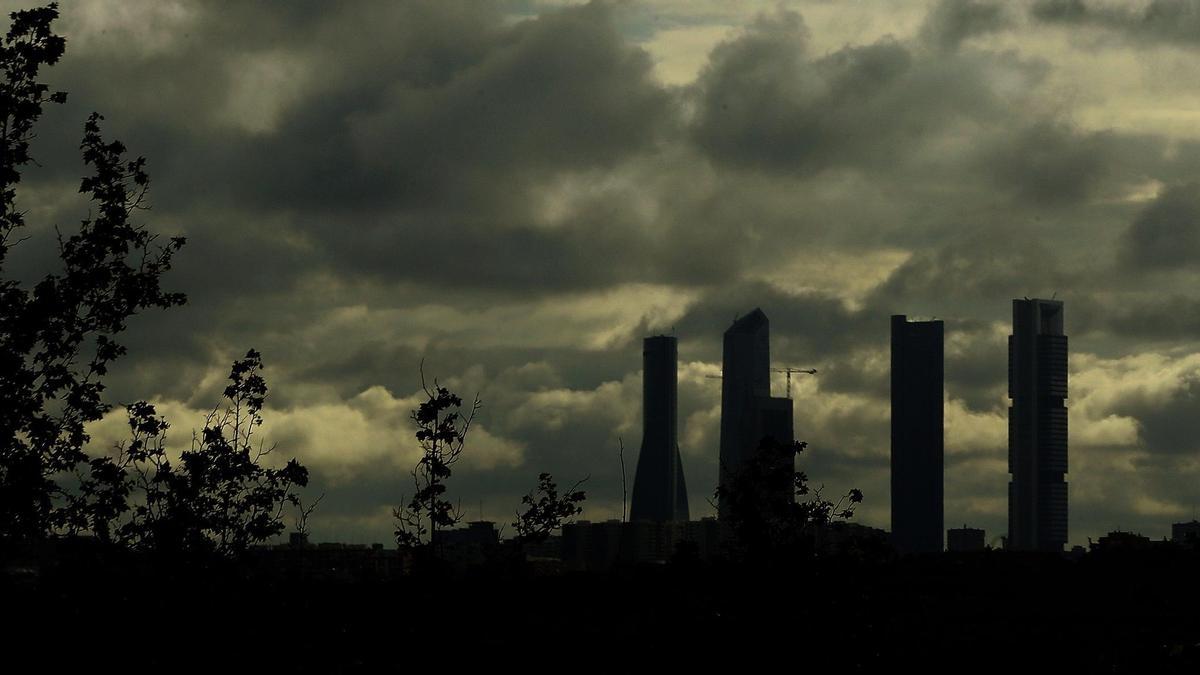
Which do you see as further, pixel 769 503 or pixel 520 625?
pixel 769 503

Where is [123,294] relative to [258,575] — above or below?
above

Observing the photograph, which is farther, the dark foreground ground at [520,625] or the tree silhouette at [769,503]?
the tree silhouette at [769,503]

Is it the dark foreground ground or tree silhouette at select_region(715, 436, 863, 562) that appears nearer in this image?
the dark foreground ground

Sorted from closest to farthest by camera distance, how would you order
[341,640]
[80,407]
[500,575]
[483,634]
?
[341,640] → [483,634] → [80,407] → [500,575]

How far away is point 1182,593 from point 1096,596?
2.69 m

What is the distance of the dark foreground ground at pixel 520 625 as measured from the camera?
20953 millimetres

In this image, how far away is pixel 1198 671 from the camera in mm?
24922

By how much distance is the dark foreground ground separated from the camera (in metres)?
21.0

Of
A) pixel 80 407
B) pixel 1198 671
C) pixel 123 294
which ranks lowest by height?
pixel 1198 671

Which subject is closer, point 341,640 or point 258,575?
point 341,640

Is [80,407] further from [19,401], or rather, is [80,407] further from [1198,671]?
[1198,671]

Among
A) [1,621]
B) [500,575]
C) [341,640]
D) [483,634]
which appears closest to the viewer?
[1,621]

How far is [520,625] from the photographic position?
2400cm

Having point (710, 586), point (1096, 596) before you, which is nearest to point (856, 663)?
point (710, 586)
